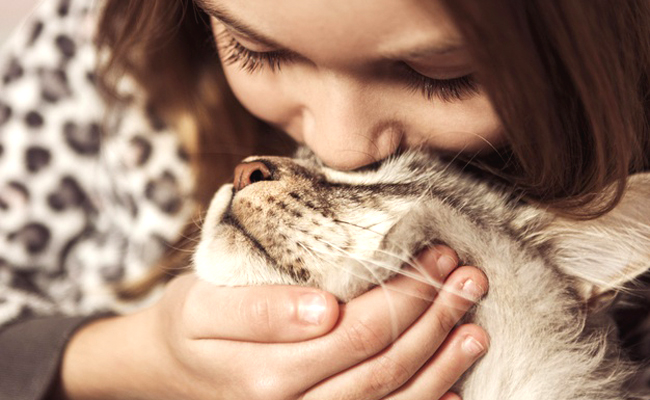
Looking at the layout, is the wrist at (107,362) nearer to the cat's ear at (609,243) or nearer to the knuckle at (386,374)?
the knuckle at (386,374)

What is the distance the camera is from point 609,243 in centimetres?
97

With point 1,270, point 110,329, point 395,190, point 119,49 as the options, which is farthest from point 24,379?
point 395,190

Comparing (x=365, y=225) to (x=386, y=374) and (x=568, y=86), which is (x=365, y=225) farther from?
(x=568, y=86)

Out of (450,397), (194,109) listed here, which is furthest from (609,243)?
(194,109)

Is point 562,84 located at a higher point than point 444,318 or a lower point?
higher

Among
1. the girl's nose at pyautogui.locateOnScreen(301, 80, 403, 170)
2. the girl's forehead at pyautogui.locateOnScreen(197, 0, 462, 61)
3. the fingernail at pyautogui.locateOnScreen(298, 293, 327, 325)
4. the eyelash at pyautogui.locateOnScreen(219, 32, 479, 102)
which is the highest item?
the girl's forehead at pyautogui.locateOnScreen(197, 0, 462, 61)

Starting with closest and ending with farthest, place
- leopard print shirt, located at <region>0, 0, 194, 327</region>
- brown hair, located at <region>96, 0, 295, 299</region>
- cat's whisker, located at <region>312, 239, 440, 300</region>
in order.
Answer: cat's whisker, located at <region>312, 239, 440, 300</region> → brown hair, located at <region>96, 0, 295, 299</region> → leopard print shirt, located at <region>0, 0, 194, 327</region>

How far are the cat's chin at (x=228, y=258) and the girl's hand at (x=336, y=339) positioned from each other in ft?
0.06

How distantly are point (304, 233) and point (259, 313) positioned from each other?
133mm

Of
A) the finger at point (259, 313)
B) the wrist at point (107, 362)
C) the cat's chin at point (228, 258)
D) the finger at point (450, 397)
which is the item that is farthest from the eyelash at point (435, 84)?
the wrist at point (107, 362)

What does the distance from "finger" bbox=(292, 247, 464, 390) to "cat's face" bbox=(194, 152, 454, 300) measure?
0.08 feet

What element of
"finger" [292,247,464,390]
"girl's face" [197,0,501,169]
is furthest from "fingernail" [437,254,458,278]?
"girl's face" [197,0,501,169]

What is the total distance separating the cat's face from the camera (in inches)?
35.2

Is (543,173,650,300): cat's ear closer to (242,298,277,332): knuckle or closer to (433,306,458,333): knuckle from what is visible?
(433,306,458,333): knuckle
